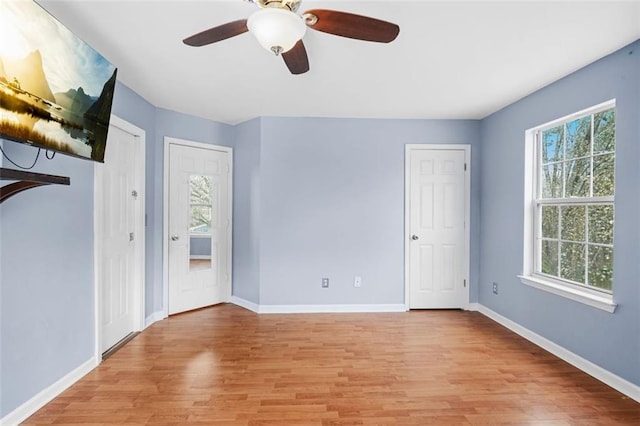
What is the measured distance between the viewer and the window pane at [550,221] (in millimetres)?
2807

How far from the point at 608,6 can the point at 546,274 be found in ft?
6.94

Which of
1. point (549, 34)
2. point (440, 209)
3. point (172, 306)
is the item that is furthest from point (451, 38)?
point (172, 306)

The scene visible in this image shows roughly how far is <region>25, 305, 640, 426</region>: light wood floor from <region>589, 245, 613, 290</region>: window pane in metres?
0.68

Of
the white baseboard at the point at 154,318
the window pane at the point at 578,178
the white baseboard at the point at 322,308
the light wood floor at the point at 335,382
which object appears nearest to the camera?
the light wood floor at the point at 335,382

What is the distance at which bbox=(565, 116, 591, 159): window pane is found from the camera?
2496mm

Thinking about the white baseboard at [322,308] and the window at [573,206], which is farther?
the white baseboard at [322,308]

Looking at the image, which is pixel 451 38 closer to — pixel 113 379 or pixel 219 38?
pixel 219 38

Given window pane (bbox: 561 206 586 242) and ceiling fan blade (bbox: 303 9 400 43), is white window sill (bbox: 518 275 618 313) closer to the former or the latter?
Result: window pane (bbox: 561 206 586 242)

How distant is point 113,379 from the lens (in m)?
2.25

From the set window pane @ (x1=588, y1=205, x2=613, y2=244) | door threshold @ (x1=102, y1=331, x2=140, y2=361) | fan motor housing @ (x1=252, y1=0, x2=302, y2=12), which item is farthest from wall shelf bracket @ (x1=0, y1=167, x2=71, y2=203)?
window pane @ (x1=588, y1=205, x2=613, y2=244)

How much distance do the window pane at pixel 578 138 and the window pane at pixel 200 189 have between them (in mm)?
3620

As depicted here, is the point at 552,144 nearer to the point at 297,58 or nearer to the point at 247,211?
the point at 297,58

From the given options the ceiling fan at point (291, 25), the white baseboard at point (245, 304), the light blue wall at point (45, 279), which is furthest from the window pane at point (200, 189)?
the ceiling fan at point (291, 25)

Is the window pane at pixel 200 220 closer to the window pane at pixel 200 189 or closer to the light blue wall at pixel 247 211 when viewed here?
the window pane at pixel 200 189
